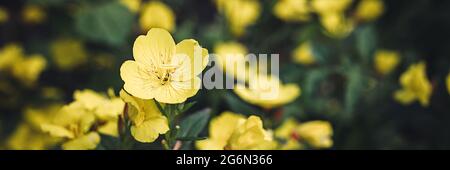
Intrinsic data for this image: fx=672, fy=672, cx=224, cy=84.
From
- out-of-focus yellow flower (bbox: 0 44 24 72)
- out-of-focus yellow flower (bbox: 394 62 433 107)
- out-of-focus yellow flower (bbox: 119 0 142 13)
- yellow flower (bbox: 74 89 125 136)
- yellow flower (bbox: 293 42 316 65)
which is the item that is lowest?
yellow flower (bbox: 74 89 125 136)

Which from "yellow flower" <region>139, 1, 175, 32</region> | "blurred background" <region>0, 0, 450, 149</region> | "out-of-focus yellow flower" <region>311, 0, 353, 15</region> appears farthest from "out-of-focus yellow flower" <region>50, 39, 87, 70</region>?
"out-of-focus yellow flower" <region>311, 0, 353, 15</region>

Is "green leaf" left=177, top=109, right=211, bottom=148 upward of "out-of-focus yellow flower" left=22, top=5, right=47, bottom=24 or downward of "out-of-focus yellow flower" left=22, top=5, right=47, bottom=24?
downward

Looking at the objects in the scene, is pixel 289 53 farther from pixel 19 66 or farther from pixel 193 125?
pixel 193 125

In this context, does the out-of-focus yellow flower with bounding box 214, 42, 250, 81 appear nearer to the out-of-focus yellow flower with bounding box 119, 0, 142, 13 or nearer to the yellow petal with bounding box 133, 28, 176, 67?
the out-of-focus yellow flower with bounding box 119, 0, 142, 13
